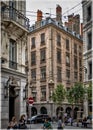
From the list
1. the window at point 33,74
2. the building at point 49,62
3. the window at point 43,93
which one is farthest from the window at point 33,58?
the window at point 43,93

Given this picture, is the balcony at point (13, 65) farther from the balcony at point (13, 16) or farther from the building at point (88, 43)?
the building at point (88, 43)

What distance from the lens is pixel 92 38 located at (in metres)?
37.0

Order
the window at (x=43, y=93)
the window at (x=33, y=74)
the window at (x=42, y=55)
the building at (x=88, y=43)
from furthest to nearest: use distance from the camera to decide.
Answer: the window at (x=33, y=74)
the window at (x=42, y=55)
the window at (x=43, y=93)
the building at (x=88, y=43)

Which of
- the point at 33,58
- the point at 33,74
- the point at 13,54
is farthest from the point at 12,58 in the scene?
the point at 33,58

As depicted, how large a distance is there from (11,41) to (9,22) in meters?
1.98

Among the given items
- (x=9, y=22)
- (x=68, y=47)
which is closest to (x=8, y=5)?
(x=9, y=22)

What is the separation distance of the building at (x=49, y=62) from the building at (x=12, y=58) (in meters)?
28.0

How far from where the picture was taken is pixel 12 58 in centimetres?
2523

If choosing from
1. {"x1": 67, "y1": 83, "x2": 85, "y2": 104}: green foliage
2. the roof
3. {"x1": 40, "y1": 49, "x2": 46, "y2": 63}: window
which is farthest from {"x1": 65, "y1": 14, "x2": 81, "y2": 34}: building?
{"x1": 67, "y1": 83, "x2": 85, "y2": 104}: green foliage

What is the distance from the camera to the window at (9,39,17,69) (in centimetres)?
2471

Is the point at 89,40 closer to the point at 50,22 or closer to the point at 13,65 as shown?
the point at 13,65

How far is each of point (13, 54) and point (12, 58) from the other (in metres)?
0.44

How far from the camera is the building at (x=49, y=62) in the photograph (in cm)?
5519

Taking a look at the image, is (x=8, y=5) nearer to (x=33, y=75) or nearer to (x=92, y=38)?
(x=92, y=38)
